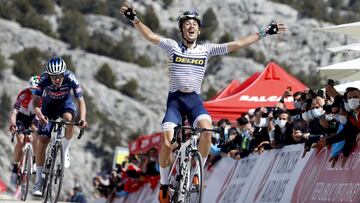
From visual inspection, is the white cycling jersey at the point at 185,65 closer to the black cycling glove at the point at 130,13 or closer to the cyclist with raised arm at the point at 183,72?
the cyclist with raised arm at the point at 183,72

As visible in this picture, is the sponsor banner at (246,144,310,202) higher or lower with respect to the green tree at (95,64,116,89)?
lower

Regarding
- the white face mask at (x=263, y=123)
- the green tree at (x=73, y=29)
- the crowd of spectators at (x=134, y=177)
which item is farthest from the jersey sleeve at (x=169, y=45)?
the green tree at (x=73, y=29)

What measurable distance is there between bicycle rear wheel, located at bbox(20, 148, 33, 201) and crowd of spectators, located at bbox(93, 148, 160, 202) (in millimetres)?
4859

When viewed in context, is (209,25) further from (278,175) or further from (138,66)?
(278,175)

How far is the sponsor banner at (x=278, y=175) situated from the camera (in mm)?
17250

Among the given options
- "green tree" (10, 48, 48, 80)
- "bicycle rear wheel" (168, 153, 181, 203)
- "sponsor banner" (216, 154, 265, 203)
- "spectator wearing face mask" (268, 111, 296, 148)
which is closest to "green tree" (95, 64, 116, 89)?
"green tree" (10, 48, 48, 80)

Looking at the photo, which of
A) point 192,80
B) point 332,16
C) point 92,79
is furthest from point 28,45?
point 192,80

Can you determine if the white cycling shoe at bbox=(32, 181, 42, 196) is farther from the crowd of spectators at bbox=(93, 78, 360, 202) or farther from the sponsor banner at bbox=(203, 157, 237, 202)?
the sponsor banner at bbox=(203, 157, 237, 202)

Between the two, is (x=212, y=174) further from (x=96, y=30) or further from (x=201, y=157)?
(x=96, y=30)

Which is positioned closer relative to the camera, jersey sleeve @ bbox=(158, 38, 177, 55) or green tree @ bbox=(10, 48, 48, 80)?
jersey sleeve @ bbox=(158, 38, 177, 55)

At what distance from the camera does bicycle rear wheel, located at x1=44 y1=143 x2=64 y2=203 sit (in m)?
16.5

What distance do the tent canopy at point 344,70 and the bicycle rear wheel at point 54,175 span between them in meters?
5.21

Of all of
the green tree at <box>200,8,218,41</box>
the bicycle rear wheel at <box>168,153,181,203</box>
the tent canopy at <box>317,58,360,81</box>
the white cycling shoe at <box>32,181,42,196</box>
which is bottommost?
the white cycling shoe at <box>32,181,42,196</box>

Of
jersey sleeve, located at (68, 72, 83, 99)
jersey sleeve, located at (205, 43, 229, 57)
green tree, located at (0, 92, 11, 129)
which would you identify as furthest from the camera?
green tree, located at (0, 92, 11, 129)
